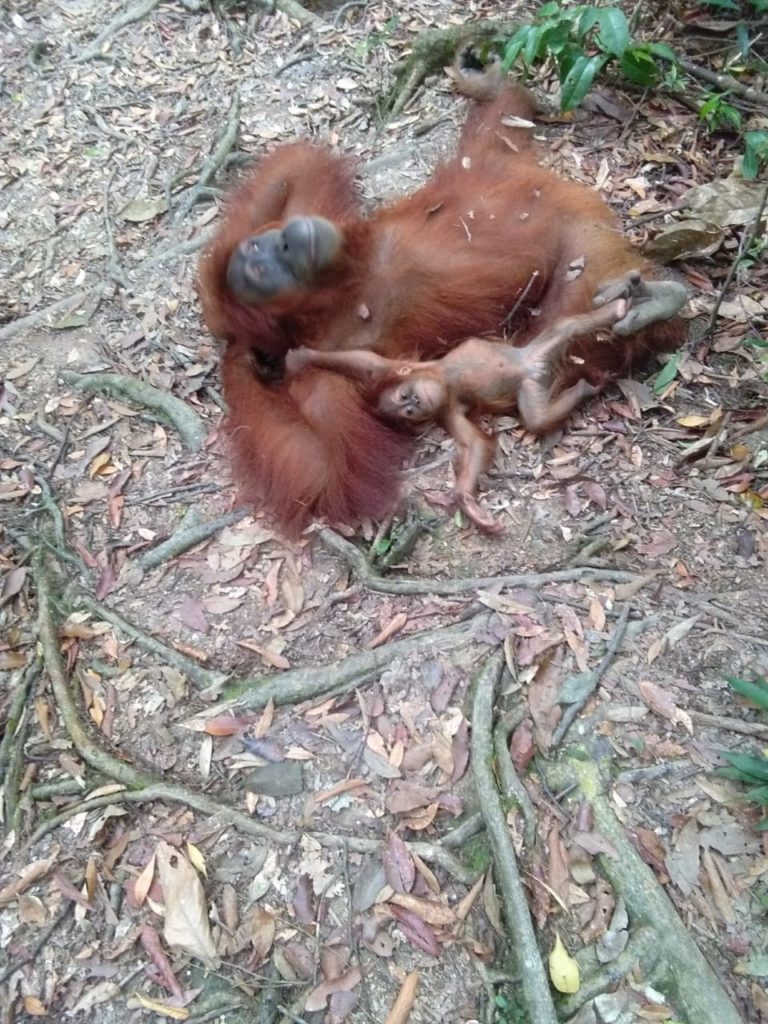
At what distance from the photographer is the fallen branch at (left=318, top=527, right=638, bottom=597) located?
3168mm

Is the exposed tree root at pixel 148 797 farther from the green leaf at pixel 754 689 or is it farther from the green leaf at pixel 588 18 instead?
the green leaf at pixel 588 18

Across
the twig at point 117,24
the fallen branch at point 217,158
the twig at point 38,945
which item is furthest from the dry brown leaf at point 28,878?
the twig at point 117,24

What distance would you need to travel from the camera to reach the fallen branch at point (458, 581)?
317 centimetres

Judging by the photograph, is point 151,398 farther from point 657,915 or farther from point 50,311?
point 657,915

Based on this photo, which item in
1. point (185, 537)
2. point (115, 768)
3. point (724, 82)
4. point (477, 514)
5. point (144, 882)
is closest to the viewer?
point (144, 882)

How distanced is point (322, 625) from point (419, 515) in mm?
648

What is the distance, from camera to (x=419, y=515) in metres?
3.61

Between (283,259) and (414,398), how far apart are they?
879mm

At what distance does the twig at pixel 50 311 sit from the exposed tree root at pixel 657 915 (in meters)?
3.56

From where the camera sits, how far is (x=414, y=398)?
386cm

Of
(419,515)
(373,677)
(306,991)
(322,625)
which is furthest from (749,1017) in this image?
(419,515)

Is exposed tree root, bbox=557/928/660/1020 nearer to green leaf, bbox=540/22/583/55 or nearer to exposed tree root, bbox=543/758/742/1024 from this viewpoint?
exposed tree root, bbox=543/758/742/1024

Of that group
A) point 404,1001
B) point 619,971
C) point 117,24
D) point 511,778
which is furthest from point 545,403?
point 117,24

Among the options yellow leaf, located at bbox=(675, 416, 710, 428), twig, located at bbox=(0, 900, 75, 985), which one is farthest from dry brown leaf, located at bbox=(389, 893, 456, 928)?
yellow leaf, located at bbox=(675, 416, 710, 428)
